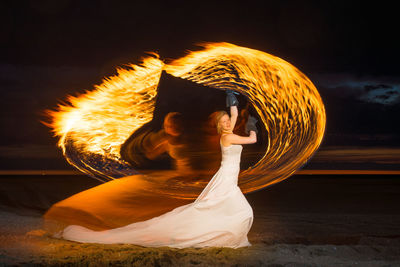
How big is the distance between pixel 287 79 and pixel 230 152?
295 centimetres

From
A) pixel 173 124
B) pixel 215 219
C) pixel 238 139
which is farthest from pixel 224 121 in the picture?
pixel 173 124

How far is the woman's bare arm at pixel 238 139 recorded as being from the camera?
7223 mm

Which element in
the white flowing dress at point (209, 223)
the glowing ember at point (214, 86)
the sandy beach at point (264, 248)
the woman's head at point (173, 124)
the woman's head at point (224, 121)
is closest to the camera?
the sandy beach at point (264, 248)

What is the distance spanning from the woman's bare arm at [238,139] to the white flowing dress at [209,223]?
0.26 feet

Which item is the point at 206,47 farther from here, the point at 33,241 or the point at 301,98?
the point at 33,241

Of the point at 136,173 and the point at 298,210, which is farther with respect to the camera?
the point at 298,210

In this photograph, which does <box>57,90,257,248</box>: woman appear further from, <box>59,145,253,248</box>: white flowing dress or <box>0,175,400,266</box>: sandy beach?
<box>0,175,400,266</box>: sandy beach

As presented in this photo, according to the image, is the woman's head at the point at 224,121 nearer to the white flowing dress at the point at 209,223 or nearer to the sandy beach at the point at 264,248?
the white flowing dress at the point at 209,223

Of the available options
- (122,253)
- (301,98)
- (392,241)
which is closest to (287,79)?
(301,98)

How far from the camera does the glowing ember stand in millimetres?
9484

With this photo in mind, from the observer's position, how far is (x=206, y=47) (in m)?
9.61

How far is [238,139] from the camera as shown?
7289mm

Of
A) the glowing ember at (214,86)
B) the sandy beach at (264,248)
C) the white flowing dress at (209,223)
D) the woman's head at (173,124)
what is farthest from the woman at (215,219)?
the woman's head at (173,124)

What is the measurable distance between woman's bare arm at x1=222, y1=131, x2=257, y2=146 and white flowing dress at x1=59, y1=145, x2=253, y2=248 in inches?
3.1
